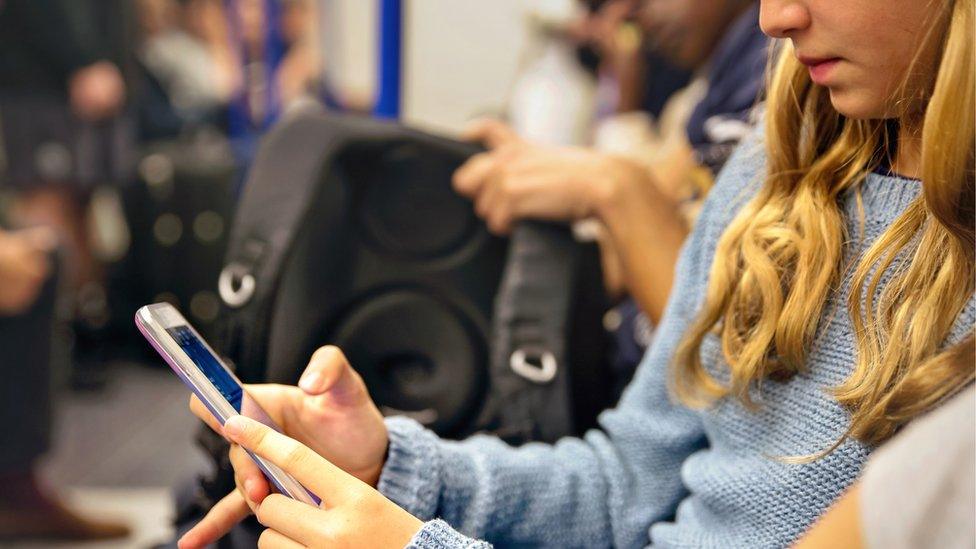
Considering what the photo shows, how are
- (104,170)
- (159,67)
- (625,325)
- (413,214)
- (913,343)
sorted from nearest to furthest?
1. (913,343)
2. (413,214)
3. (625,325)
4. (104,170)
5. (159,67)

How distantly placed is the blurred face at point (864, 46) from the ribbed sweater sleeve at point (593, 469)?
0.65ft

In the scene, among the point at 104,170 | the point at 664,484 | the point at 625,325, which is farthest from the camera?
the point at 104,170

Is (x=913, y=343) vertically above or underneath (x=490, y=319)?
above

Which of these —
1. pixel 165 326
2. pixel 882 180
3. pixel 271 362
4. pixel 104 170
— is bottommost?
pixel 104 170

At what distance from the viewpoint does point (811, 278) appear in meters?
0.66

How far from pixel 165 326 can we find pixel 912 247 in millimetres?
479

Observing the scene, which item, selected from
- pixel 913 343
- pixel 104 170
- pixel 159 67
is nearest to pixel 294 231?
pixel 913 343

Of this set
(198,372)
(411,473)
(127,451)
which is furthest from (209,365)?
(127,451)

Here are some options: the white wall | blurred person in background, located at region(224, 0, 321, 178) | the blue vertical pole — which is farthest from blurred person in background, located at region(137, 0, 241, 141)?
the blue vertical pole

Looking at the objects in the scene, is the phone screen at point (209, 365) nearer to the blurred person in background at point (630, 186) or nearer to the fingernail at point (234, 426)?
the fingernail at point (234, 426)

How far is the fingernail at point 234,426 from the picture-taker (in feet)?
2.07

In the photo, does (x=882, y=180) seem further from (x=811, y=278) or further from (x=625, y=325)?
(x=625, y=325)

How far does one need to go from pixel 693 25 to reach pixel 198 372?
1.29 m

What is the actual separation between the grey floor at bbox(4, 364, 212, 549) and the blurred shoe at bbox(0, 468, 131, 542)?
0.9 inches
